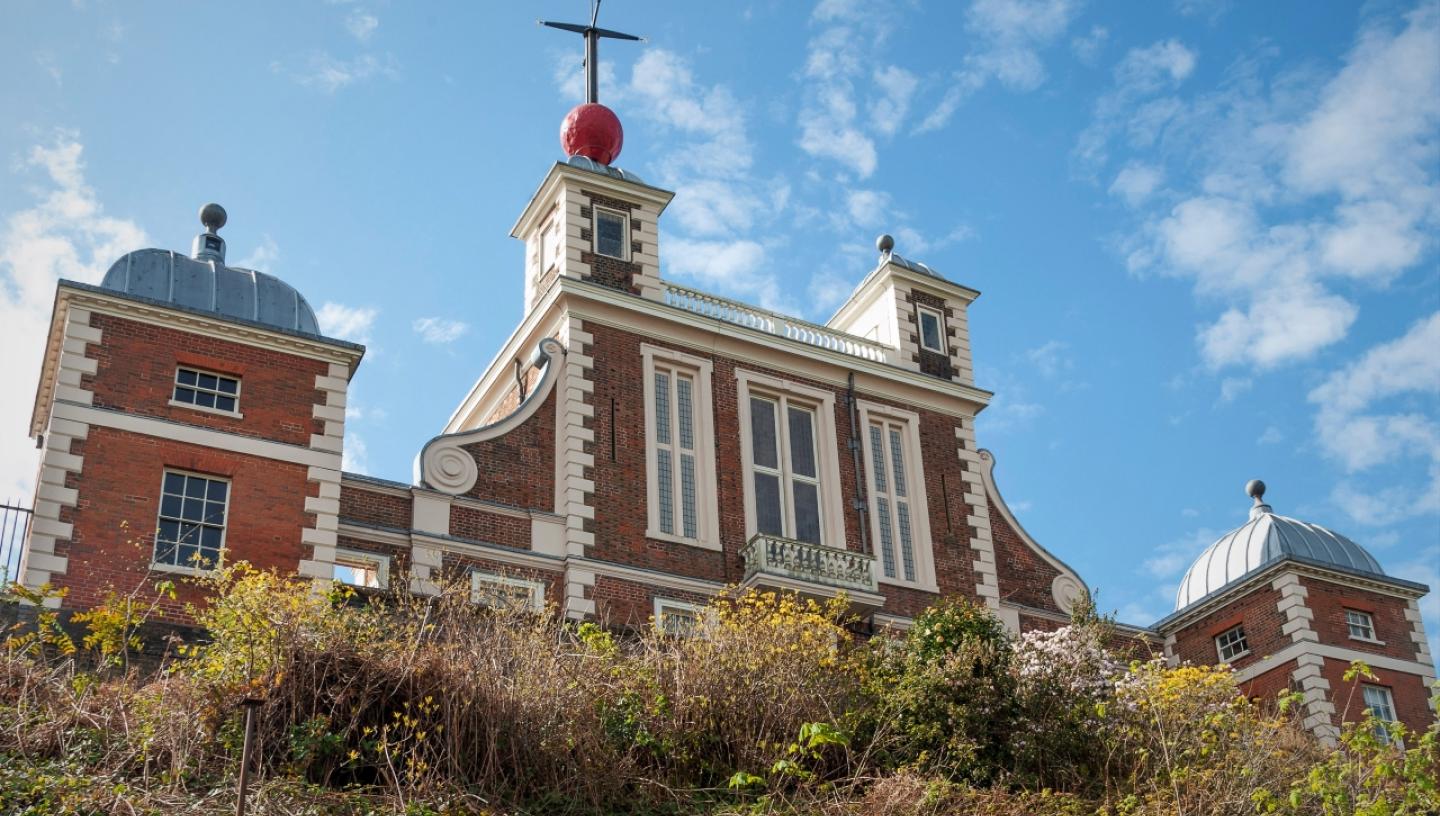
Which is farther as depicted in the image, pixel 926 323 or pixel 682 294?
pixel 926 323

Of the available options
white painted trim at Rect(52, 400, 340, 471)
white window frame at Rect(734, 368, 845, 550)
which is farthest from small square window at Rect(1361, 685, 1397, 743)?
white painted trim at Rect(52, 400, 340, 471)

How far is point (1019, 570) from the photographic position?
111ft

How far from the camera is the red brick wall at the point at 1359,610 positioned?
34.7 meters

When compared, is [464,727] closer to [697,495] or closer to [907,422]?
[697,495]

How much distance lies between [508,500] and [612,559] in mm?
2030

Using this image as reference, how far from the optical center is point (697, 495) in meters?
30.6

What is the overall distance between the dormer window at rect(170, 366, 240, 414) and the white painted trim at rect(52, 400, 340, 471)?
1.63 feet

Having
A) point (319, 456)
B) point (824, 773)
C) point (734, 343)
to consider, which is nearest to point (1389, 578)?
point (734, 343)

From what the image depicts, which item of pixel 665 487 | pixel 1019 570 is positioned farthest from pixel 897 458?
pixel 665 487

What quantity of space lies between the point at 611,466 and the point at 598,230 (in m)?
5.14

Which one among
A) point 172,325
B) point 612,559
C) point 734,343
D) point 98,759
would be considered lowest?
point 98,759

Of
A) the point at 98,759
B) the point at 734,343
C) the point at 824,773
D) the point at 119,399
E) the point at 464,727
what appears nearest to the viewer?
the point at 98,759

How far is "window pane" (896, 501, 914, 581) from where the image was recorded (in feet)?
105

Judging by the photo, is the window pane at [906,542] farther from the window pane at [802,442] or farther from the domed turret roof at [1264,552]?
the domed turret roof at [1264,552]
